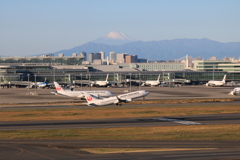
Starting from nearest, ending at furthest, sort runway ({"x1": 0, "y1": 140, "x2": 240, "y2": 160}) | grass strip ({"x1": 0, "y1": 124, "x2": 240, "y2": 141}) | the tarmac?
runway ({"x1": 0, "y1": 140, "x2": 240, "y2": 160})
grass strip ({"x1": 0, "y1": 124, "x2": 240, "y2": 141})
the tarmac

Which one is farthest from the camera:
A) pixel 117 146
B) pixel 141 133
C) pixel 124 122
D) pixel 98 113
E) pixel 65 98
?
pixel 65 98

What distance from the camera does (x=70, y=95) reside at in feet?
421

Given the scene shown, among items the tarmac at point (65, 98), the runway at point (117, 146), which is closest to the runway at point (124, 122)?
the runway at point (117, 146)

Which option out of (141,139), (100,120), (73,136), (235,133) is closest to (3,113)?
(100,120)

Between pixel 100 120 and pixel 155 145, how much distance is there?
25.5 m

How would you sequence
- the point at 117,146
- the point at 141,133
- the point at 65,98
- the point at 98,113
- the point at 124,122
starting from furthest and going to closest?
the point at 65,98, the point at 98,113, the point at 124,122, the point at 141,133, the point at 117,146

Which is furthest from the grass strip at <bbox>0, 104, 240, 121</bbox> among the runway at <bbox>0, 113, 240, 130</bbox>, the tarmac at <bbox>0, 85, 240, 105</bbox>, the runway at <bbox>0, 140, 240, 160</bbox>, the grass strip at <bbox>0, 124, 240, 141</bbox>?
the tarmac at <bbox>0, 85, 240, 105</bbox>

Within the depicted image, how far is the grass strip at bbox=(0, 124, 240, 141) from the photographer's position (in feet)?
169

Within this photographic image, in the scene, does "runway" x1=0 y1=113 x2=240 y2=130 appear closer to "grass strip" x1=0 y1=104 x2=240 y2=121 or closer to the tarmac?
"grass strip" x1=0 y1=104 x2=240 y2=121

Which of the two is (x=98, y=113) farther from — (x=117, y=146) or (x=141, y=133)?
(x=117, y=146)

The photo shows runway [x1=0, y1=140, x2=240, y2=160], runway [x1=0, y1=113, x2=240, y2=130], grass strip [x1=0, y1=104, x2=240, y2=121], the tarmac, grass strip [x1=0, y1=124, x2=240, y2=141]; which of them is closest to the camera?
runway [x1=0, y1=140, x2=240, y2=160]

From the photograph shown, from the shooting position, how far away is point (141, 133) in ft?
181

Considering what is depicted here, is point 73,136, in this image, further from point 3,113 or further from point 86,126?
point 3,113

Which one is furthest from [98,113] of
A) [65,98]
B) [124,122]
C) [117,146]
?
[65,98]
